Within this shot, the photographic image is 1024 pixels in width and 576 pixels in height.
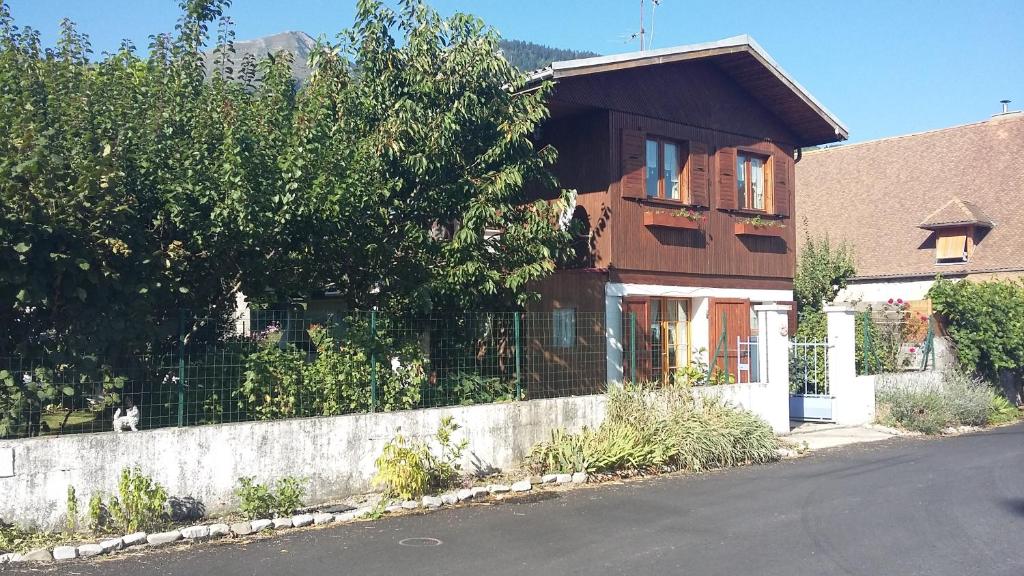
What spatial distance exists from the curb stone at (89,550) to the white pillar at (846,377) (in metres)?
13.5

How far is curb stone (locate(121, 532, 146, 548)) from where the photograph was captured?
7.95 metres

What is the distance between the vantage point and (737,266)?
57.2ft

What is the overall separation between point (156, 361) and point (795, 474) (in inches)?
325

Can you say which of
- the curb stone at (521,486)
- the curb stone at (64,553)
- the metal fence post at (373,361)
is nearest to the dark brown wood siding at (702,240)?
the curb stone at (521,486)

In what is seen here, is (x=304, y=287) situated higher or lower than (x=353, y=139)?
lower

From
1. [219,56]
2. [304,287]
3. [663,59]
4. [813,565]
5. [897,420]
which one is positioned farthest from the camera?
[897,420]

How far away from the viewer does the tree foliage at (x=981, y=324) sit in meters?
19.3

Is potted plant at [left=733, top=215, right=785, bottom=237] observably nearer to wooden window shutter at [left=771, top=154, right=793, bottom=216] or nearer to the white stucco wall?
wooden window shutter at [left=771, top=154, right=793, bottom=216]

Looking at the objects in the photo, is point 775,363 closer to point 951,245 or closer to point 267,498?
point 267,498

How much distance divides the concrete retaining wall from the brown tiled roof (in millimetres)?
20911

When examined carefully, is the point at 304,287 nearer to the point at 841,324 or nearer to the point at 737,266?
the point at 737,266

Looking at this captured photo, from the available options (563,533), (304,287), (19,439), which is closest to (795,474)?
(563,533)

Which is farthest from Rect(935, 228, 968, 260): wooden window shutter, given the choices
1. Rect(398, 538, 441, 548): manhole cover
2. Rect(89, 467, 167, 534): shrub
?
Rect(89, 467, 167, 534): shrub

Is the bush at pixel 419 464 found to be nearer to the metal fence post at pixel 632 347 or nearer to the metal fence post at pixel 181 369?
the metal fence post at pixel 181 369
